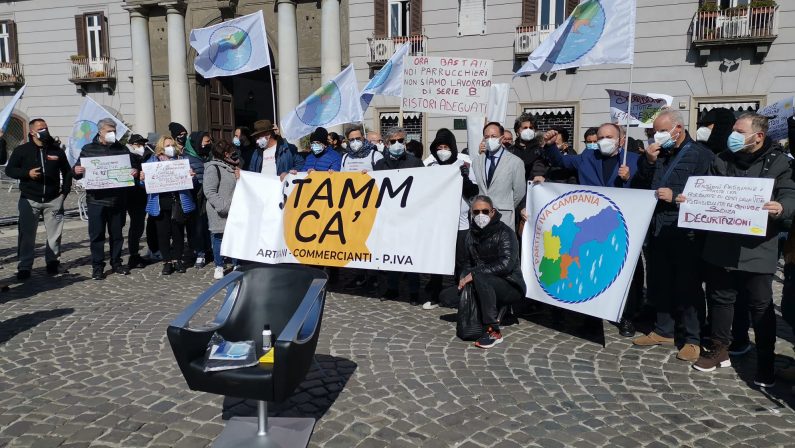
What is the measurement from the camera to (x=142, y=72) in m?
21.0

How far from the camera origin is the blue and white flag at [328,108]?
8008mm

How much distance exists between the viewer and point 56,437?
3596 millimetres

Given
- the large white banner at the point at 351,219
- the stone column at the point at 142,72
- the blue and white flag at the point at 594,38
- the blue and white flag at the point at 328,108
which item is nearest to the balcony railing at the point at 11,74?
the stone column at the point at 142,72

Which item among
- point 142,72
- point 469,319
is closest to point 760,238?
point 469,319

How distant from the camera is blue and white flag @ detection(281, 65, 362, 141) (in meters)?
8.01

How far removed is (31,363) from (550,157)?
203 inches

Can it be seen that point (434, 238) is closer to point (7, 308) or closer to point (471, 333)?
point (471, 333)

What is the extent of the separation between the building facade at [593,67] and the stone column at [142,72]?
Result: 7.85m

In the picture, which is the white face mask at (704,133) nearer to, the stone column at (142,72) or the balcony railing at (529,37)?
the balcony railing at (529,37)

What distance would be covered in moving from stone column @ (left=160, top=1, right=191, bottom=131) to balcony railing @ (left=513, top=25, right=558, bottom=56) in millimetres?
11434

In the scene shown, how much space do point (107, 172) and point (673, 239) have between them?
688 centimetres

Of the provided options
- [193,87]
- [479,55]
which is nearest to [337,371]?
[479,55]

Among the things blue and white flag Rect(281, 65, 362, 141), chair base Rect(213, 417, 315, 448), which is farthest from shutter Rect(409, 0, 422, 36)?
chair base Rect(213, 417, 315, 448)

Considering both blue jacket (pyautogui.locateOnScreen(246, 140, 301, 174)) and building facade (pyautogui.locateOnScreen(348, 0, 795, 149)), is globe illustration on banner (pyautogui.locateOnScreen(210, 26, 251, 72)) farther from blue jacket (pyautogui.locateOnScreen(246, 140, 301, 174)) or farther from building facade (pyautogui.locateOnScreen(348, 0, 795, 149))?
building facade (pyautogui.locateOnScreen(348, 0, 795, 149))
